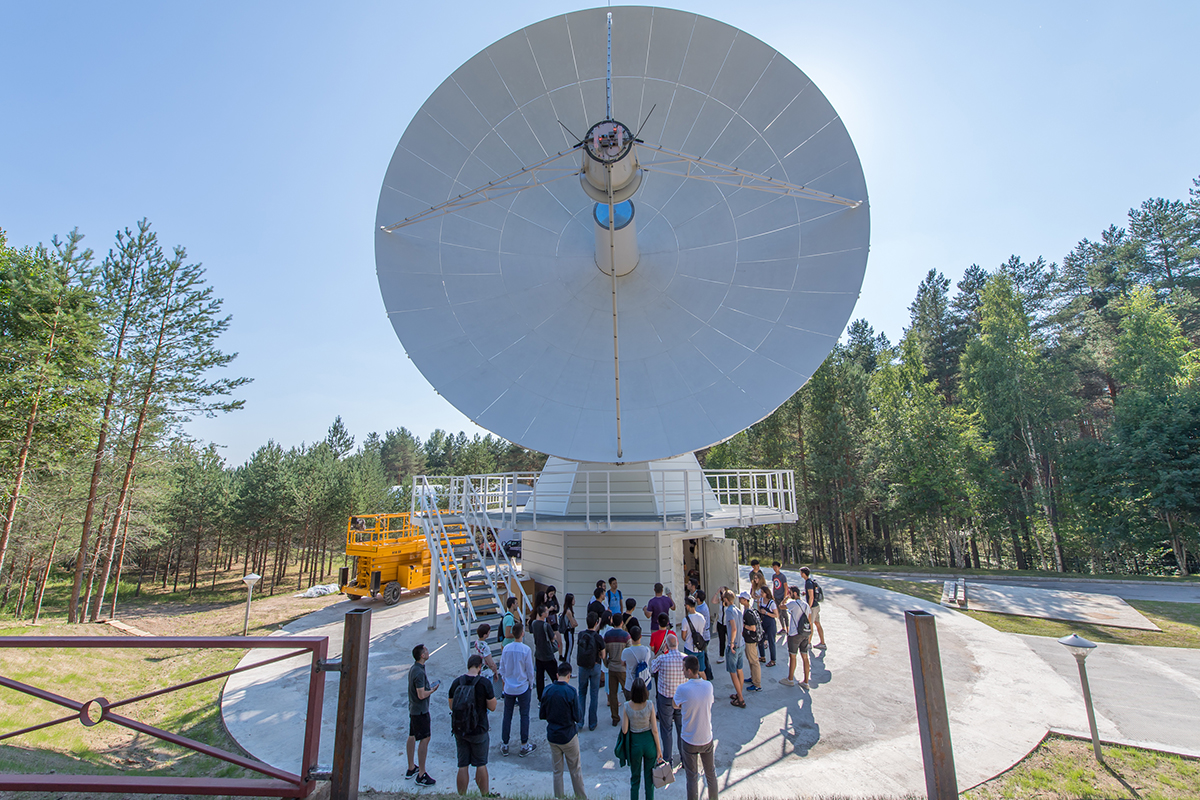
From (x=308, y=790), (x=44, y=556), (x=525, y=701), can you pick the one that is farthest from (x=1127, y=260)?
(x=44, y=556)

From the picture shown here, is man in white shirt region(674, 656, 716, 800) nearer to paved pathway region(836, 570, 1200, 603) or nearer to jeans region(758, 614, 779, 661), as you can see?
jeans region(758, 614, 779, 661)

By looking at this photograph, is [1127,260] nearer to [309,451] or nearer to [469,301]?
[469,301]

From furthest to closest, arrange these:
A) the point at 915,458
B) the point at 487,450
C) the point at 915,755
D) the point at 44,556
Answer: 1. the point at 487,450
2. the point at 915,458
3. the point at 44,556
4. the point at 915,755

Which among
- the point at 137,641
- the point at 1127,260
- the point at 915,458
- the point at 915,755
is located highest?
the point at 1127,260

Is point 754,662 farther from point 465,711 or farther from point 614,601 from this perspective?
point 465,711

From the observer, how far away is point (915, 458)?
28141 mm

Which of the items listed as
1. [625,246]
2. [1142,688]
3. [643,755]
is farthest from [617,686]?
[1142,688]

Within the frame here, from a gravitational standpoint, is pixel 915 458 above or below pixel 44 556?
above

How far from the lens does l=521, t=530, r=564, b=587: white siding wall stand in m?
12.3

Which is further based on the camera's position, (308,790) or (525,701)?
(525,701)

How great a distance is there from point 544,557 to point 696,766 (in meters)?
8.14

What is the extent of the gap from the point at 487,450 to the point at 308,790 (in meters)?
52.0

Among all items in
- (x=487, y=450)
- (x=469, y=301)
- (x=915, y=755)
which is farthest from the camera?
(x=487, y=450)

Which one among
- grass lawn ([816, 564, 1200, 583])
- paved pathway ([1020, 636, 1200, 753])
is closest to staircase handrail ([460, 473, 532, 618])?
paved pathway ([1020, 636, 1200, 753])
